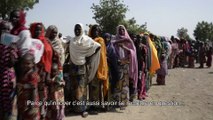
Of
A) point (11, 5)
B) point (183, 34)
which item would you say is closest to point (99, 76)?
point (11, 5)

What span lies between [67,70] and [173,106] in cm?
313

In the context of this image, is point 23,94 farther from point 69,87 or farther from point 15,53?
point 69,87

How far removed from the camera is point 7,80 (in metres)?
4.38

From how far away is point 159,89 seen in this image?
446 inches

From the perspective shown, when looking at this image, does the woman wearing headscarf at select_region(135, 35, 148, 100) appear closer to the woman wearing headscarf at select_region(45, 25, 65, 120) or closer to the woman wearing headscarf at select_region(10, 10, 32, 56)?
the woman wearing headscarf at select_region(45, 25, 65, 120)

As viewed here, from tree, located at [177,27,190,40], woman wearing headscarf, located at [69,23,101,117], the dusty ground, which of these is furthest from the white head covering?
tree, located at [177,27,190,40]

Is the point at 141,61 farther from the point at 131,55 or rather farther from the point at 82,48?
the point at 82,48

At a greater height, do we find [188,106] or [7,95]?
[7,95]

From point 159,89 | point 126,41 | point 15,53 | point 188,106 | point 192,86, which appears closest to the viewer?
point 15,53

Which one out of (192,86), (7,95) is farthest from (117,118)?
(192,86)

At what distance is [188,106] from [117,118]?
2458 mm

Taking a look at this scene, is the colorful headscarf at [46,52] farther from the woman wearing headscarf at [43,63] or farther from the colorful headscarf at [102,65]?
the colorful headscarf at [102,65]

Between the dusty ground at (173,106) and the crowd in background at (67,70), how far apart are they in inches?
14.8

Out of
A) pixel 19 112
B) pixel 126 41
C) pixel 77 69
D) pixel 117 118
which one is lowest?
pixel 117 118
